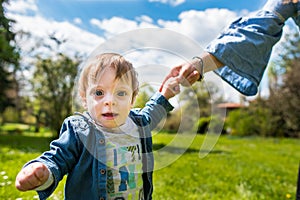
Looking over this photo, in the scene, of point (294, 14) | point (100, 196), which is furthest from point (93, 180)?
point (294, 14)

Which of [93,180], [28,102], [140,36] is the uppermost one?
[28,102]

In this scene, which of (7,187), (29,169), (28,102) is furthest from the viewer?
(28,102)

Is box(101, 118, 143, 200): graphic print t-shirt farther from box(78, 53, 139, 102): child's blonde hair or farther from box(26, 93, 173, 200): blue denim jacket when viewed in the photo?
box(78, 53, 139, 102): child's blonde hair

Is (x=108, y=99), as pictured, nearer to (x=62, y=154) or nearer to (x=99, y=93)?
(x=99, y=93)

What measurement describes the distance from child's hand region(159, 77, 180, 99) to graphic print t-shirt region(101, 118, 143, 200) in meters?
0.30

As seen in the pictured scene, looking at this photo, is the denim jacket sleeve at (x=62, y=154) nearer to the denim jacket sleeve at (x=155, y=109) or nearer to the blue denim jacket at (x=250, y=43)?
the denim jacket sleeve at (x=155, y=109)

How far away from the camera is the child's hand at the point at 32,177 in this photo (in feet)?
4.38

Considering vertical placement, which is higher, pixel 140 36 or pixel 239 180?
pixel 140 36

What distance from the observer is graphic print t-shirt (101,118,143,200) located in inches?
64.7

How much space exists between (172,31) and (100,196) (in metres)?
0.86

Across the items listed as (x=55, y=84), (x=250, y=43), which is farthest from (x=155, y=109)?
(x=55, y=84)

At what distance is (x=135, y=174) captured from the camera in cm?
170

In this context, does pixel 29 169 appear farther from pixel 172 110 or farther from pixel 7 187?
pixel 7 187

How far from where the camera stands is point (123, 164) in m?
1.66
